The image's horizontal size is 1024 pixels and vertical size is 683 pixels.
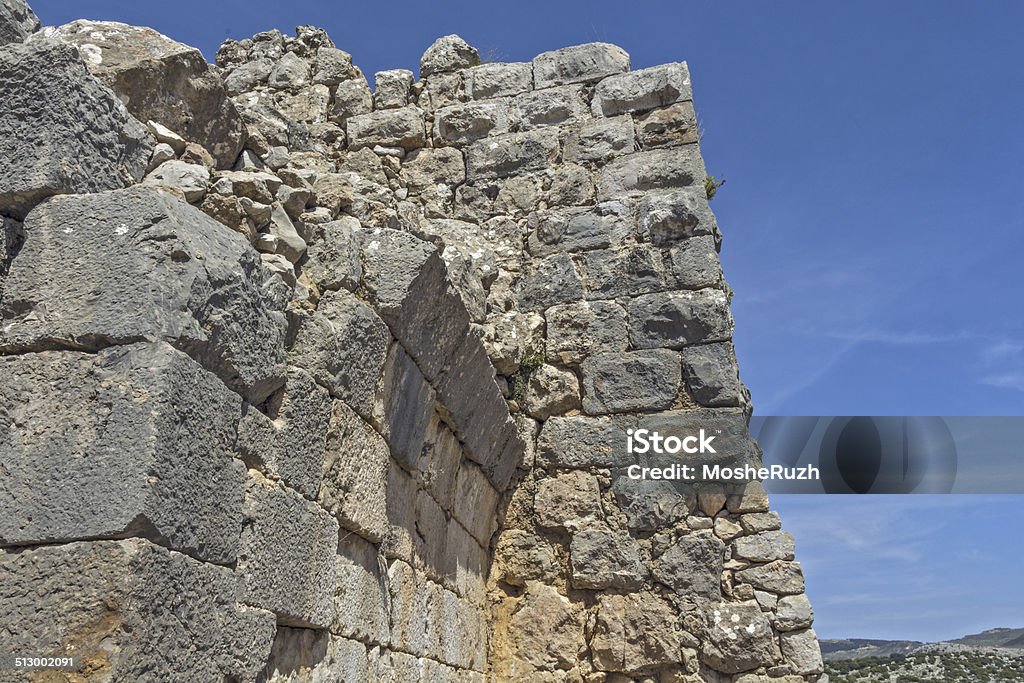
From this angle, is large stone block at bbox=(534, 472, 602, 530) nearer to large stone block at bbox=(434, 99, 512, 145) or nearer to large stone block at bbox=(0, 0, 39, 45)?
large stone block at bbox=(434, 99, 512, 145)

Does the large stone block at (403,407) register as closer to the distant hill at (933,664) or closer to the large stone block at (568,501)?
the large stone block at (568,501)

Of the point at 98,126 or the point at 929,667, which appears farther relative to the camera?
the point at 929,667

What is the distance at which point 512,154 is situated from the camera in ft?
19.9

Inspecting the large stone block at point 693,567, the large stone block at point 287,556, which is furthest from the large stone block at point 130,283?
the large stone block at point 693,567

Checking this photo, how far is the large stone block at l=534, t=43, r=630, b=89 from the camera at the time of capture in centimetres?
616

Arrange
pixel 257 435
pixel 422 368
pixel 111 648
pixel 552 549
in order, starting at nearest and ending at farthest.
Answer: pixel 111 648 < pixel 257 435 < pixel 422 368 < pixel 552 549

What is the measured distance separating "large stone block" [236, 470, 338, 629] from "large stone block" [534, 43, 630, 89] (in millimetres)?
4145

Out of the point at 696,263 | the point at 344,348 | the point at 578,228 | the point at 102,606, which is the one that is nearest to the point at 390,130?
the point at 578,228

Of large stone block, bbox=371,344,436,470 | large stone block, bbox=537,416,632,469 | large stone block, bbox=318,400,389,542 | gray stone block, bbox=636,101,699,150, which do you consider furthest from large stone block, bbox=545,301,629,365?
large stone block, bbox=318,400,389,542

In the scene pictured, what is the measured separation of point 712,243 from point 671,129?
92 cm

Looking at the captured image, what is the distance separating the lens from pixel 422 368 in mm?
3602

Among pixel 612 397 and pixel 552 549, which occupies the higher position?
pixel 612 397

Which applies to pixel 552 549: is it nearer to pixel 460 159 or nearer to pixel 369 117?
pixel 460 159

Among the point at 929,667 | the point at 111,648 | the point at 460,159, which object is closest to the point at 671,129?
the point at 460,159
